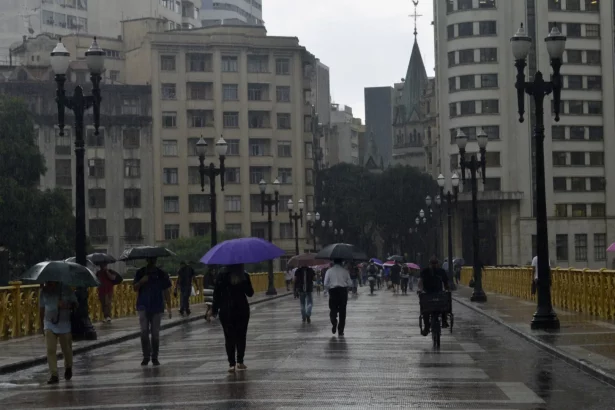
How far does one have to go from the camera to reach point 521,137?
112875 millimetres

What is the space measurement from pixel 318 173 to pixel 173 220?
2509 centimetres

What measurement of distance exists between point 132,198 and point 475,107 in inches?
1186

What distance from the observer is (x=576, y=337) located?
24.9m

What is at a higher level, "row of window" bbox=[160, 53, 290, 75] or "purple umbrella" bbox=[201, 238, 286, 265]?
"row of window" bbox=[160, 53, 290, 75]

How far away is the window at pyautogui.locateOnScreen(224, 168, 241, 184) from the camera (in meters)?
121

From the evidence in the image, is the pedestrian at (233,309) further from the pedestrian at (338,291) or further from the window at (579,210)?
the window at (579,210)

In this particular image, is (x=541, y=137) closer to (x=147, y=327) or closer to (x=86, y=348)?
(x=86, y=348)

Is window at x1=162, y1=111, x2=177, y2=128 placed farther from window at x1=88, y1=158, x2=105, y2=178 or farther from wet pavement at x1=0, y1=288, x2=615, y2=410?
wet pavement at x1=0, y1=288, x2=615, y2=410

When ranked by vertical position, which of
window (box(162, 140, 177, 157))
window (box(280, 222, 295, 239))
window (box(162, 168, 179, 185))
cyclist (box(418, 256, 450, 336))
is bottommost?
cyclist (box(418, 256, 450, 336))

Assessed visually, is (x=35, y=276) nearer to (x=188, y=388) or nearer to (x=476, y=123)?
(x=188, y=388)

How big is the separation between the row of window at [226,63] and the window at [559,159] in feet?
84.4

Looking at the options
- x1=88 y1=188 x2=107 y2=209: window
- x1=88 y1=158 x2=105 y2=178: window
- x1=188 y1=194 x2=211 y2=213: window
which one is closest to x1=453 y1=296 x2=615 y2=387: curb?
x1=88 y1=158 x2=105 y2=178: window

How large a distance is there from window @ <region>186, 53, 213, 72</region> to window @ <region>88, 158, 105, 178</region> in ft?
39.2

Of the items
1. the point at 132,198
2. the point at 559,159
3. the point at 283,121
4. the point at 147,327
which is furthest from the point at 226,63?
the point at 147,327
